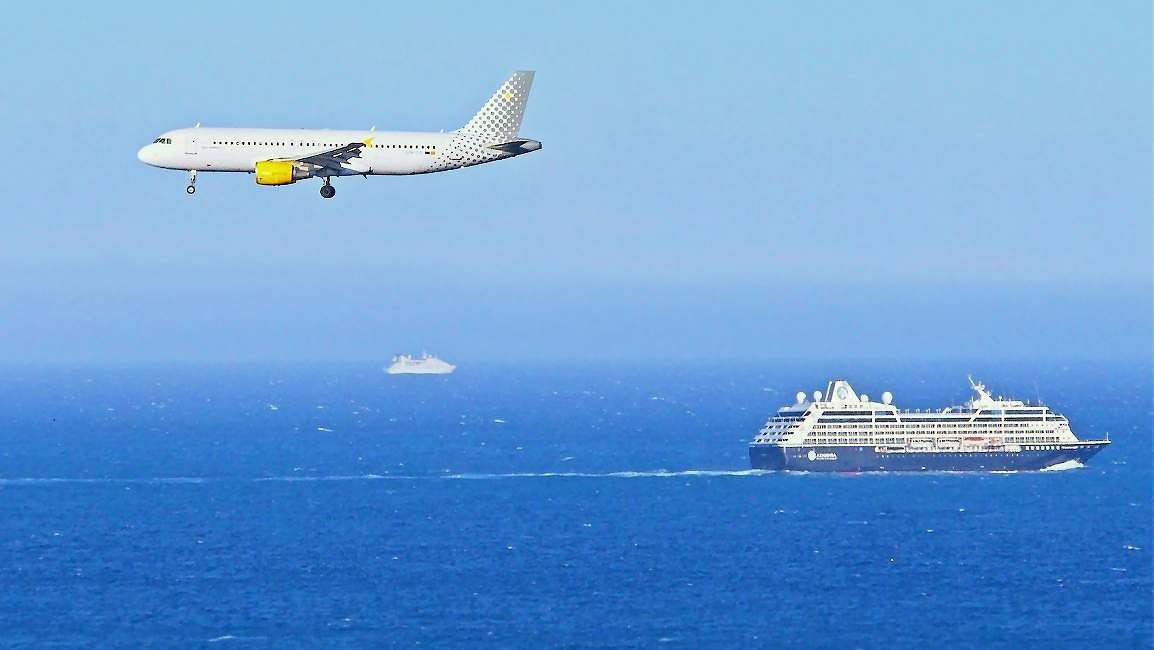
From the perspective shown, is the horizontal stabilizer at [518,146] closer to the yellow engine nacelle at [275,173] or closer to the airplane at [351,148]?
the airplane at [351,148]

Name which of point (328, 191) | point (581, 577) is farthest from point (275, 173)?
point (581, 577)

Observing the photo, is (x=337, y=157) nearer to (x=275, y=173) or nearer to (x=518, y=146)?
(x=275, y=173)

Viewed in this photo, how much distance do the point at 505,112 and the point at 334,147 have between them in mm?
10680

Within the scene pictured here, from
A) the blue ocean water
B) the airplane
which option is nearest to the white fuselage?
the airplane

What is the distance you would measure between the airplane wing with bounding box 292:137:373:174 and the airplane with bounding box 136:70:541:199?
58mm

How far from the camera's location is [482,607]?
142m

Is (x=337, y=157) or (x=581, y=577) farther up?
(x=337, y=157)

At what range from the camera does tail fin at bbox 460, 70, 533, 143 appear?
329 ft

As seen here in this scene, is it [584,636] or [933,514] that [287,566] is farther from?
[933,514]

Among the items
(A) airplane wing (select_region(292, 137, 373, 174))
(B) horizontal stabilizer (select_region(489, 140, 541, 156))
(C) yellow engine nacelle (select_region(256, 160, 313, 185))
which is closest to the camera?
(B) horizontal stabilizer (select_region(489, 140, 541, 156))

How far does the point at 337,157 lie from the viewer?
96.7 meters

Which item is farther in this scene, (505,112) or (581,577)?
(581,577)

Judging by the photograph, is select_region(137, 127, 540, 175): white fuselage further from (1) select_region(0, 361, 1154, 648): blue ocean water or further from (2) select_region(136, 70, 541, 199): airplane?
(1) select_region(0, 361, 1154, 648): blue ocean water

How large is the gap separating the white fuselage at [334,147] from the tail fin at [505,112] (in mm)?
1013
